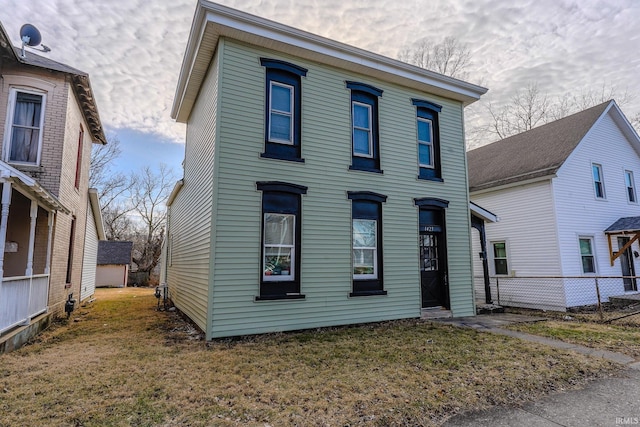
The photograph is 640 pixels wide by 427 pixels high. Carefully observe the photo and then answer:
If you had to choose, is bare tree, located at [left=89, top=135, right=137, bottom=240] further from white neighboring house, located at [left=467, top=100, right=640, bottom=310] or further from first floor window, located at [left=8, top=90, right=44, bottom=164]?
white neighboring house, located at [left=467, top=100, right=640, bottom=310]

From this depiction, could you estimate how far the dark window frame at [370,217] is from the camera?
8531mm

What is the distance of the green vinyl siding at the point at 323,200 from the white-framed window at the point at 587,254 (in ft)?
19.8

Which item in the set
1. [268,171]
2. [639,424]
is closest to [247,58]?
[268,171]

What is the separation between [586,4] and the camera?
37.2 feet

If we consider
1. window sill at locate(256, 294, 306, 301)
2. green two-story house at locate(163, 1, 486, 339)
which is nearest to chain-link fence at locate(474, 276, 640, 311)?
green two-story house at locate(163, 1, 486, 339)

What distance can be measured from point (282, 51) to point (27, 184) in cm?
580

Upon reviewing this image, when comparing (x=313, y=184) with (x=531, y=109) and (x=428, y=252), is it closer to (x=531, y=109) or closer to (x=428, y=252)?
(x=428, y=252)

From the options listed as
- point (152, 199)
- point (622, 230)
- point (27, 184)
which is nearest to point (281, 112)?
point (27, 184)

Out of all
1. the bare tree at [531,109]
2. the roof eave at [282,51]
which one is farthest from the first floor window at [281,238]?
the bare tree at [531,109]

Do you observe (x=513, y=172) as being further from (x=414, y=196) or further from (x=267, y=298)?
(x=267, y=298)

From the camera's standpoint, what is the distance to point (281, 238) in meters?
7.74

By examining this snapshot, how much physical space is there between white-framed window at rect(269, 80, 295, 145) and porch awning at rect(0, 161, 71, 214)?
15.0 feet

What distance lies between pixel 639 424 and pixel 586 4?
13133 mm

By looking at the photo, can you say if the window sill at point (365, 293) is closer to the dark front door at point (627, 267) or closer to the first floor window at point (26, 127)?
the first floor window at point (26, 127)
